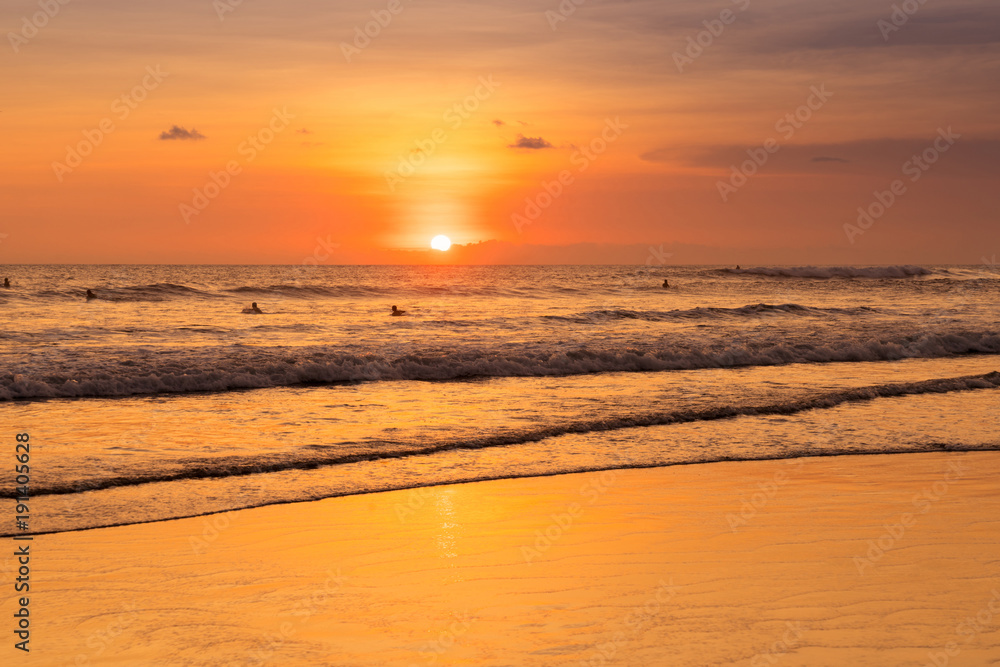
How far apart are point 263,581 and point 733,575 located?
377 centimetres

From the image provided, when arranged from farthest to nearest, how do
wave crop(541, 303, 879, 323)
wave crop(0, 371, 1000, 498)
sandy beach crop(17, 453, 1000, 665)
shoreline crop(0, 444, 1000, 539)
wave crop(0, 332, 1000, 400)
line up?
wave crop(541, 303, 879, 323), wave crop(0, 332, 1000, 400), wave crop(0, 371, 1000, 498), shoreline crop(0, 444, 1000, 539), sandy beach crop(17, 453, 1000, 665)

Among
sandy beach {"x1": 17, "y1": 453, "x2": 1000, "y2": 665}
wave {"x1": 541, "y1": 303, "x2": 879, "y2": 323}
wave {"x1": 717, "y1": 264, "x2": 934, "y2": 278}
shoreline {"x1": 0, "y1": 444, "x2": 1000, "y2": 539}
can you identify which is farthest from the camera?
wave {"x1": 717, "y1": 264, "x2": 934, "y2": 278}

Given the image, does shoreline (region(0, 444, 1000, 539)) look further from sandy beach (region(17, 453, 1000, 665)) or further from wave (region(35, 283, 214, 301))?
wave (region(35, 283, 214, 301))

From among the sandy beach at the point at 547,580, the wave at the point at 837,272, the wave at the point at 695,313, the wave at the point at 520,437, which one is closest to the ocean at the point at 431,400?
the wave at the point at 520,437

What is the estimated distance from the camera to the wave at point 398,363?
1666 cm

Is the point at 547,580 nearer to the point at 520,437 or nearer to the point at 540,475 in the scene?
the point at 540,475

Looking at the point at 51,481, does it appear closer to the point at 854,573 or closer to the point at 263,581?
the point at 263,581

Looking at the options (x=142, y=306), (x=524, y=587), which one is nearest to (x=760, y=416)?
(x=524, y=587)

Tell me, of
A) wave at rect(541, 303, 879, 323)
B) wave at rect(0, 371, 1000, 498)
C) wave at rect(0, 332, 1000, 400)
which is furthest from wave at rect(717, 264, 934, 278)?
wave at rect(0, 371, 1000, 498)

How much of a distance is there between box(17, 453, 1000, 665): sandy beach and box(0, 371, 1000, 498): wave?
1.80 metres

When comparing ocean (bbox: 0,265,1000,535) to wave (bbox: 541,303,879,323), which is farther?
wave (bbox: 541,303,879,323)

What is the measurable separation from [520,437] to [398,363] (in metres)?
9.12

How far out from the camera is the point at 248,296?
2100 inches

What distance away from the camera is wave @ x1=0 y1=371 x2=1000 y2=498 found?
9320 millimetres
